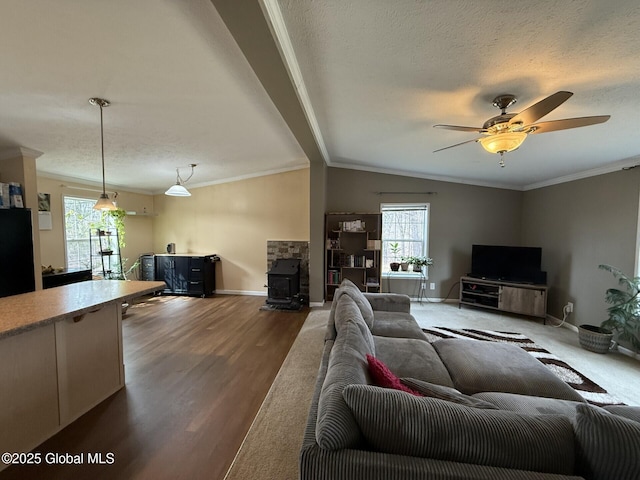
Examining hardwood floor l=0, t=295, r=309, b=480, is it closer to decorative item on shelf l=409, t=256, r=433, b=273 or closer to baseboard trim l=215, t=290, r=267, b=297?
baseboard trim l=215, t=290, r=267, b=297

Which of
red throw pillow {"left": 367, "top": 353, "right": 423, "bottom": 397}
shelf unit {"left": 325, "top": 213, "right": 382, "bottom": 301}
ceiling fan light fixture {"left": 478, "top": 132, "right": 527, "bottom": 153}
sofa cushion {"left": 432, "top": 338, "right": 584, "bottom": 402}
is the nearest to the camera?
red throw pillow {"left": 367, "top": 353, "right": 423, "bottom": 397}

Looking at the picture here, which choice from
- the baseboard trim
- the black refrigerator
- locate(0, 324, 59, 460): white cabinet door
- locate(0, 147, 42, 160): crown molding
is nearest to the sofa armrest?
locate(0, 324, 59, 460): white cabinet door

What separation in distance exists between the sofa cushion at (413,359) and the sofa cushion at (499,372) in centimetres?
10

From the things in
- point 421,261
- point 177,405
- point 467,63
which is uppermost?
point 467,63

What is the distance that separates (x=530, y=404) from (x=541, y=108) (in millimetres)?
1829

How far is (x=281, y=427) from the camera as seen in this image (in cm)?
185

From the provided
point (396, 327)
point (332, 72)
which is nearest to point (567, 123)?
point (332, 72)

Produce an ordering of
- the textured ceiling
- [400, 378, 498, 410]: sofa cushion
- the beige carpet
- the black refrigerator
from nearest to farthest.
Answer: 1. [400, 378, 498, 410]: sofa cushion
2. the textured ceiling
3. the beige carpet
4. the black refrigerator

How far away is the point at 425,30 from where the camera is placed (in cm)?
157

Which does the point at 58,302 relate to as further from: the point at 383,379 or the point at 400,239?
the point at 400,239

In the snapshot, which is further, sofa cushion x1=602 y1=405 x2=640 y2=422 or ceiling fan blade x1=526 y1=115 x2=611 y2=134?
ceiling fan blade x1=526 y1=115 x2=611 y2=134

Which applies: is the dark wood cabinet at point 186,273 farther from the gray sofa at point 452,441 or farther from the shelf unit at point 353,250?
the gray sofa at point 452,441

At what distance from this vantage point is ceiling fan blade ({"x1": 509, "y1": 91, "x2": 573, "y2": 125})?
1.57m

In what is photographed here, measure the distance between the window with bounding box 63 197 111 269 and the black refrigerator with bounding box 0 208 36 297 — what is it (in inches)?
61.3
